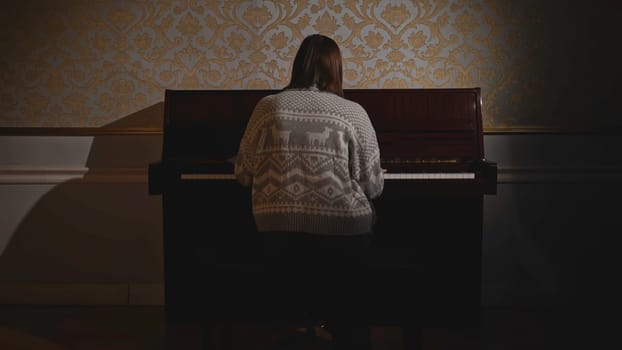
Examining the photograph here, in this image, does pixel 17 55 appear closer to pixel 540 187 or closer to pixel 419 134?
pixel 419 134

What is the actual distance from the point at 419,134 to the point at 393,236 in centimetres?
47

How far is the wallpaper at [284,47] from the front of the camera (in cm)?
314

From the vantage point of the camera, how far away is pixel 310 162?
189 centimetres

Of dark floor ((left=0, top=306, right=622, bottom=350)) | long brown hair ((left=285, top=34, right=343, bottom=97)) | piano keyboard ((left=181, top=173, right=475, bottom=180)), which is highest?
long brown hair ((left=285, top=34, right=343, bottom=97))

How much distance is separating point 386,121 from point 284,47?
28.5 inches

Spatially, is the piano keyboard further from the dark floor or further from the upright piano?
the dark floor

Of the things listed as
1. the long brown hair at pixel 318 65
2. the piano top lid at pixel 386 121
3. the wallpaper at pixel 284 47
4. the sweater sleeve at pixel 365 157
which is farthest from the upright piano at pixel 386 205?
the long brown hair at pixel 318 65

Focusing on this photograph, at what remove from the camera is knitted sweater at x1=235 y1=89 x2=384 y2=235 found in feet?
6.21

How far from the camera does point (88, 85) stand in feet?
10.5

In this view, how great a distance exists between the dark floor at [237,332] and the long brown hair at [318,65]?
1.21 m

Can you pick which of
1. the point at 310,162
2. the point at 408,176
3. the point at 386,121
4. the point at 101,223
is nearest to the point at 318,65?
the point at 310,162

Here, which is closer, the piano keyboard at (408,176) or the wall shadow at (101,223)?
the piano keyboard at (408,176)

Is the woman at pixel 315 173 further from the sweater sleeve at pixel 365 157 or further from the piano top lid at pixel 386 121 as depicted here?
the piano top lid at pixel 386 121

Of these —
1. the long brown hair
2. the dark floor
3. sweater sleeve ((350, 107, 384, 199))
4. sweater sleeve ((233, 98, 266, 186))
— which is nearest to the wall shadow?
the dark floor
